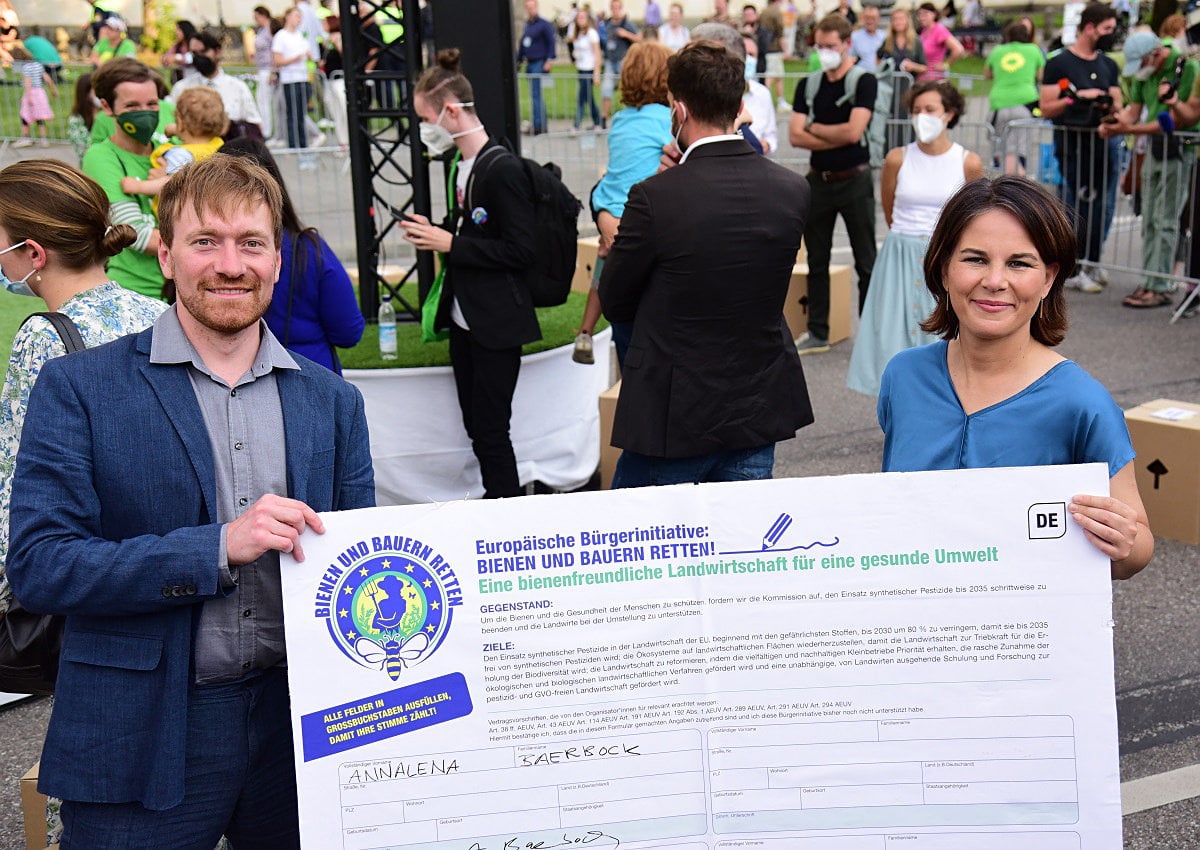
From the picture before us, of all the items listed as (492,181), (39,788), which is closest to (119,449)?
(39,788)

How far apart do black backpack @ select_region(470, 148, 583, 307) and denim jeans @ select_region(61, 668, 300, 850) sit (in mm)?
3431

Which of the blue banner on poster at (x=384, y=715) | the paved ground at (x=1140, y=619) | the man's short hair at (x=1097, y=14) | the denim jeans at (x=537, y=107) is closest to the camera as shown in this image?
the blue banner on poster at (x=384, y=715)

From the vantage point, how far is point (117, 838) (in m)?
2.25

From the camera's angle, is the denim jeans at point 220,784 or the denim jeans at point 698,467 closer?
the denim jeans at point 220,784

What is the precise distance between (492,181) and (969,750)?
368 cm

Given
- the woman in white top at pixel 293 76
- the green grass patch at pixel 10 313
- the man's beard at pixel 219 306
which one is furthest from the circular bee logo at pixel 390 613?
the woman in white top at pixel 293 76

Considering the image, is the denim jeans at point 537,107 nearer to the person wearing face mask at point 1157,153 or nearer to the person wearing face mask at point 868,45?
the person wearing face mask at point 868,45

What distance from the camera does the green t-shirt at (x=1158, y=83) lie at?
391 inches

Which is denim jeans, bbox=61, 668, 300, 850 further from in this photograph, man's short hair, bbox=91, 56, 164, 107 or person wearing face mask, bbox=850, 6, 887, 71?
person wearing face mask, bbox=850, 6, 887, 71

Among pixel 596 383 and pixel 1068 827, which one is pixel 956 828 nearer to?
pixel 1068 827

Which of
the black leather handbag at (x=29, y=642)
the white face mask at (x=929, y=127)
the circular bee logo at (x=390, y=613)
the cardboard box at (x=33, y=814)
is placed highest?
the white face mask at (x=929, y=127)

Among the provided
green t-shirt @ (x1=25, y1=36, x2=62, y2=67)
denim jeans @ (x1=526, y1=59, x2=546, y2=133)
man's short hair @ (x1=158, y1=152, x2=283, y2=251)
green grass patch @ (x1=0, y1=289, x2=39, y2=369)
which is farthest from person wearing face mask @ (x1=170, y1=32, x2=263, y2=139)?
green t-shirt @ (x1=25, y1=36, x2=62, y2=67)

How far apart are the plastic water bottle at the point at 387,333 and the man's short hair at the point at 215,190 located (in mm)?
3923

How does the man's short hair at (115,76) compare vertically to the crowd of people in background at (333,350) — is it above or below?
above
